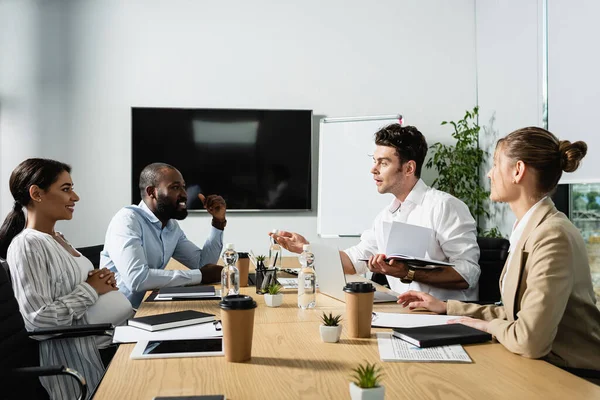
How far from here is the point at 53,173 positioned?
2451 millimetres

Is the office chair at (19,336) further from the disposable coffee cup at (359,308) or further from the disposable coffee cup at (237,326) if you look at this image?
the disposable coffee cup at (359,308)

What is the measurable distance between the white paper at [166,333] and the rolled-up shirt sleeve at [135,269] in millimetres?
977

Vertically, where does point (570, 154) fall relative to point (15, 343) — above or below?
above

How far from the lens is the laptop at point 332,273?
7.39ft

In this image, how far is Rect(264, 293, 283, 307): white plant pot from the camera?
215 centimetres

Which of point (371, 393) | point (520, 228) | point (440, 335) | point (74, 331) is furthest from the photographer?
point (74, 331)

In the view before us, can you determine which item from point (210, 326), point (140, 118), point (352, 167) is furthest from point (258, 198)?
point (210, 326)

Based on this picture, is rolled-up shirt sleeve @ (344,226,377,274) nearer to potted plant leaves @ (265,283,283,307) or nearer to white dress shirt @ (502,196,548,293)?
potted plant leaves @ (265,283,283,307)

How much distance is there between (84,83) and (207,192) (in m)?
1.46

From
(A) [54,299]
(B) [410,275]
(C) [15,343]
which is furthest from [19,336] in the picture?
(B) [410,275]

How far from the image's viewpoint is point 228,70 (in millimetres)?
5387

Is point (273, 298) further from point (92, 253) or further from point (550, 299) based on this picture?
point (92, 253)

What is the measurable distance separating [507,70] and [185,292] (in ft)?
12.4

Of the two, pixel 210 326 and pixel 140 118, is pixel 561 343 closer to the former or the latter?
pixel 210 326
